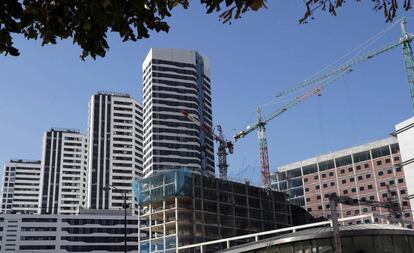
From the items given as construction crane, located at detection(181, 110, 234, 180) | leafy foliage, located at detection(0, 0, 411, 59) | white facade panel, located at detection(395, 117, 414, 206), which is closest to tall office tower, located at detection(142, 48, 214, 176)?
construction crane, located at detection(181, 110, 234, 180)

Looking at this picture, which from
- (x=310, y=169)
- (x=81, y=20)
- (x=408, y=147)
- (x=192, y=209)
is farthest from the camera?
(x=310, y=169)

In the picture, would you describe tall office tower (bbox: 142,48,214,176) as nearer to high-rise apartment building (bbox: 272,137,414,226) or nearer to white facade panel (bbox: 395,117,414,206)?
high-rise apartment building (bbox: 272,137,414,226)

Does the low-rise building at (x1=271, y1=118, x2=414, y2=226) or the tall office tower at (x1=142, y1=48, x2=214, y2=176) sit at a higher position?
the tall office tower at (x1=142, y1=48, x2=214, y2=176)

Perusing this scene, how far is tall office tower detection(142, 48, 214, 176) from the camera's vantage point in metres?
180

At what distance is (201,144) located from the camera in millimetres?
190500

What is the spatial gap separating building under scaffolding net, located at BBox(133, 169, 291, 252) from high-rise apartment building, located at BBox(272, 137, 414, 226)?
35273 millimetres

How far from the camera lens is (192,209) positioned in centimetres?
10744

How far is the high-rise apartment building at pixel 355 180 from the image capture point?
14438 centimetres

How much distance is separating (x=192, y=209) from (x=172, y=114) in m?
82.5

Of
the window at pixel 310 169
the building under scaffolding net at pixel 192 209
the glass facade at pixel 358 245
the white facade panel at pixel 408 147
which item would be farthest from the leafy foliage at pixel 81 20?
the window at pixel 310 169

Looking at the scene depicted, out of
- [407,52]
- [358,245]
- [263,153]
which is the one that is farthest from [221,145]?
[358,245]

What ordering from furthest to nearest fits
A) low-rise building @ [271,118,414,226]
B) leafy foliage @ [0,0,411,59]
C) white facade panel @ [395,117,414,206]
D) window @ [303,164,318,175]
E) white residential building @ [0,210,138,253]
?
window @ [303,164,318,175] < white residential building @ [0,210,138,253] < low-rise building @ [271,118,414,226] < white facade panel @ [395,117,414,206] < leafy foliage @ [0,0,411,59]

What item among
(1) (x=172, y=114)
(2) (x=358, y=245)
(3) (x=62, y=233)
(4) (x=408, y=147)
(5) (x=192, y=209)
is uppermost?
(1) (x=172, y=114)

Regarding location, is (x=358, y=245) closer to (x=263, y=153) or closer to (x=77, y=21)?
(x=77, y=21)
